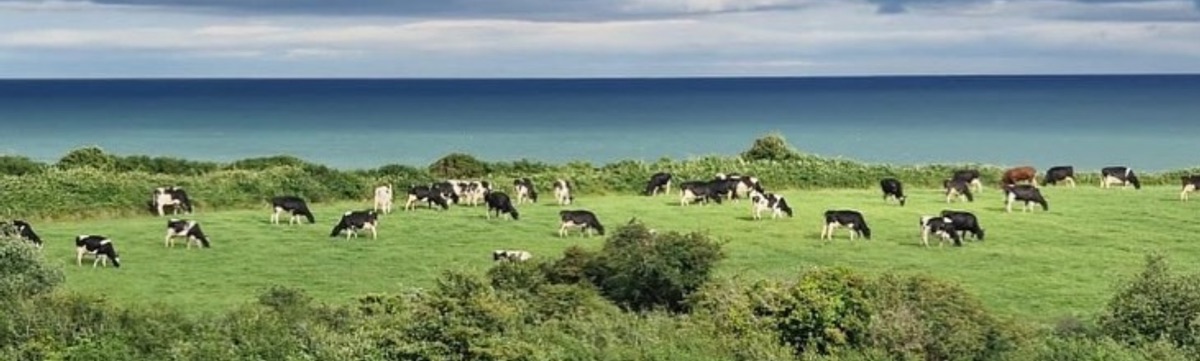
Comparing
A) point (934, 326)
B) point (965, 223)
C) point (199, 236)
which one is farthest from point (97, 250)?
point (965, 223)

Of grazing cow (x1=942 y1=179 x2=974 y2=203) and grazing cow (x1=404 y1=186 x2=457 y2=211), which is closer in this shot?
grazing cow (x1=404 y1=186 x2=457 y2=211)

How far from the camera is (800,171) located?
50906mm

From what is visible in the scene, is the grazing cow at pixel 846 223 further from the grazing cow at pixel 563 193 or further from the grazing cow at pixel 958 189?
the grazing cow at pixel 563 193

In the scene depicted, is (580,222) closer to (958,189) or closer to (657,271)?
(657,271)

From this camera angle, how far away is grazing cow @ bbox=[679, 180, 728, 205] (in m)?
43.4

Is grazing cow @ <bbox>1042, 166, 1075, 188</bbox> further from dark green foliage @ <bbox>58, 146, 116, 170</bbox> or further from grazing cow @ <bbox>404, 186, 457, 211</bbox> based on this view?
dark green foliage @ <bbox>58, 146, 116, 170</bbox>

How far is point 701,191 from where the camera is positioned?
43.6 metres

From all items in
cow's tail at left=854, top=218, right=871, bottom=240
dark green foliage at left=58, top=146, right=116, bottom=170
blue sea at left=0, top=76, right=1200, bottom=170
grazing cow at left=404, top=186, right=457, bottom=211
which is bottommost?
cow's tail at left=854, top=218, right=871, bottom=240

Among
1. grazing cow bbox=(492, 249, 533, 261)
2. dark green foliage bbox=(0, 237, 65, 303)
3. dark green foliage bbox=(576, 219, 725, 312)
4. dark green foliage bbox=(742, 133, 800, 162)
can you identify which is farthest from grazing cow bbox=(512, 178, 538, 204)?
dark green foliage bbox=(0, 237, 65, 303)

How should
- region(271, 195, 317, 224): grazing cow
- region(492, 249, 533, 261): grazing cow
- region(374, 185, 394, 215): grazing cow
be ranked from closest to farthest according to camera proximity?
1. region(492, 249, 533, 261): grazing cow
2. region(271, 195, 317, 224): grazing cow
3. region(374, 185, 394, 215): grazing cow

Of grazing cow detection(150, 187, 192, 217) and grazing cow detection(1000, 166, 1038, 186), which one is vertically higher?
grazing cow detection(1000, 166, 1038, 186)

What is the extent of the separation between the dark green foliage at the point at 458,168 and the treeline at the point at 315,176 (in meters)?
0.04

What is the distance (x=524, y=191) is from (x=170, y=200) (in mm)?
10370

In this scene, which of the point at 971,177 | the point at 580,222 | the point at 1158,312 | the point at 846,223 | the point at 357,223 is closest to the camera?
the point at 1158,312
